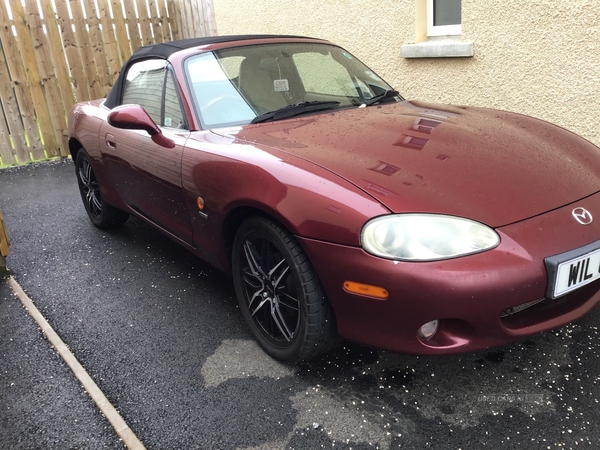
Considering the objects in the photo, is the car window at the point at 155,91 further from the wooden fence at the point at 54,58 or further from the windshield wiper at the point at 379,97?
the wooden fence at the point at 54,58

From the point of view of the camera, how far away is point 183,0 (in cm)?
848

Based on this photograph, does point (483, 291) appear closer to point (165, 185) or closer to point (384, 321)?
point (384, 321)

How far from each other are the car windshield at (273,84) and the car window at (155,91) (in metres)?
0.16

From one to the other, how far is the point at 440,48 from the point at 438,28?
1.30 ft

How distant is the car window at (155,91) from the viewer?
3154 millimetres

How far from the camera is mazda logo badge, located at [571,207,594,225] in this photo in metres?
2.05

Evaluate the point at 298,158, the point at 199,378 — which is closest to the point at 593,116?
Answer: the point at 298,158

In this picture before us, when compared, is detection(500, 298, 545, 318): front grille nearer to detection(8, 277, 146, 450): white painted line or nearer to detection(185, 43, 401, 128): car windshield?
detection(8, 277, 146, 450): white painted line

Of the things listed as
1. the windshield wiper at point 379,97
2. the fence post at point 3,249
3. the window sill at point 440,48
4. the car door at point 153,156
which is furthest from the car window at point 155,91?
the window sill at point 440,48

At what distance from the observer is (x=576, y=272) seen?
196cm

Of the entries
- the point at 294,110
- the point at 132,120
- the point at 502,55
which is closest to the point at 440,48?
the point at 502,55

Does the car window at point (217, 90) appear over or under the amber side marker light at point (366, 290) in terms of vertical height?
over

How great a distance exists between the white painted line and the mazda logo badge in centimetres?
188

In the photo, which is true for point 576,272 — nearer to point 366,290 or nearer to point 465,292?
point 465,292
